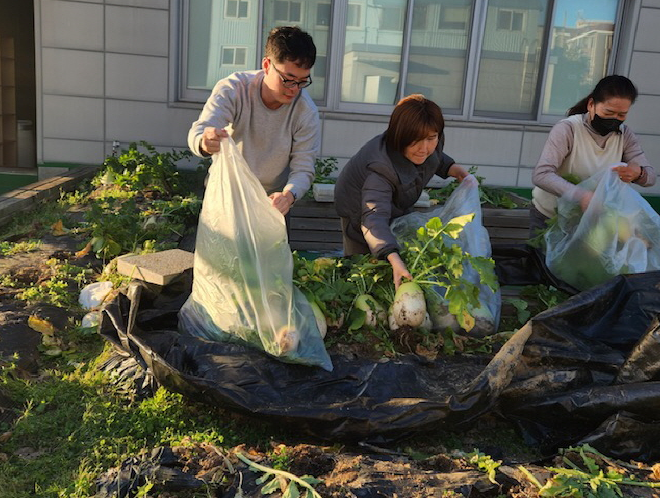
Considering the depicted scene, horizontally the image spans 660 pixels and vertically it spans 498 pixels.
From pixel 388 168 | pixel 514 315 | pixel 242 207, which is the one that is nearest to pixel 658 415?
pixel 514 315

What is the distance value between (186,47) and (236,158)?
172 inches

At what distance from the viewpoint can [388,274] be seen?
305 centimetres

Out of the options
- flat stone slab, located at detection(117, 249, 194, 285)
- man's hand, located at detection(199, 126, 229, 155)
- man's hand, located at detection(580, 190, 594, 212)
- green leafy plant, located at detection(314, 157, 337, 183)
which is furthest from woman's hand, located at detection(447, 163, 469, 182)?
green leafy plant, located at detection(314, 157, 337, 183)

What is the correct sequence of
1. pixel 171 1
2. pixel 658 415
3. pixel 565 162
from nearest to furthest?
1. pixel 658 415
2. pixel 565 162
3. pixel 171 1

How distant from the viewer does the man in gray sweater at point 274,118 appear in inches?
109

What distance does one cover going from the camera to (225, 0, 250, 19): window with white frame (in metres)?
6.52

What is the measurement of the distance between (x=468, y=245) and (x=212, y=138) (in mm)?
1392

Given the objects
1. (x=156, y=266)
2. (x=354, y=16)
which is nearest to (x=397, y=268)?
(x=156, y=266)

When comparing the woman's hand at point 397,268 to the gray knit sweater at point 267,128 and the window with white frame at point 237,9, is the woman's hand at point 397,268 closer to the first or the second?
the gray knit sweater at point 267,128

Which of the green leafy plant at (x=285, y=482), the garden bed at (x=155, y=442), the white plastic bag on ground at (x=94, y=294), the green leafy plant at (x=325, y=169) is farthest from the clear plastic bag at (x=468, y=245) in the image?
the green leafy plant at (x=325, y=169)

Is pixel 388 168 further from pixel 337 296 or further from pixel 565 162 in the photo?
pixel 565 162

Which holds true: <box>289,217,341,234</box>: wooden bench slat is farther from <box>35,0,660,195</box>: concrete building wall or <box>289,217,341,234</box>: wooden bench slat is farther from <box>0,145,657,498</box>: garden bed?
<box>0,145,657,498</box>: garden bed

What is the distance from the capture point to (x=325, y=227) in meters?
5.23

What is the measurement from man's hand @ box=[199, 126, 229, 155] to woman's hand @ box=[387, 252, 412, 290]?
35.6 inches
